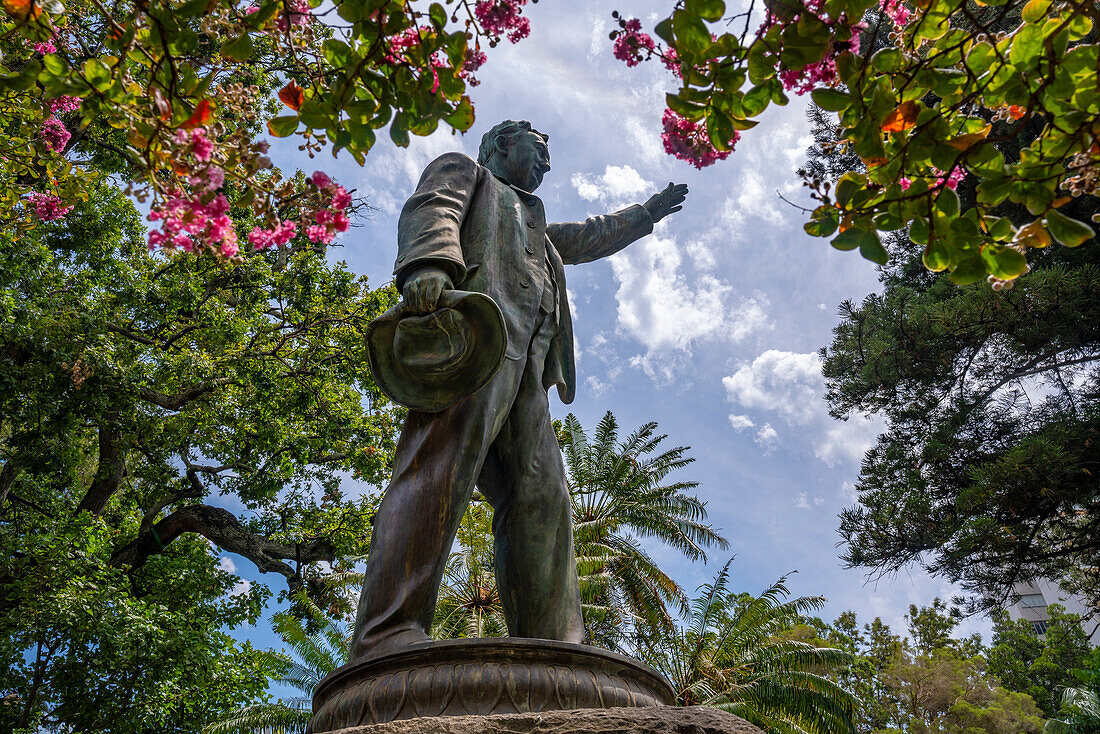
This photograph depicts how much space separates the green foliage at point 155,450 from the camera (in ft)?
33.4

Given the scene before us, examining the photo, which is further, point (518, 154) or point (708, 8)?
point (518, 154)

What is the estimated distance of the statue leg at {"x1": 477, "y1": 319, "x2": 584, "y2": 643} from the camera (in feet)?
9.70

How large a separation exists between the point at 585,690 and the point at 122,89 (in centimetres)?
193

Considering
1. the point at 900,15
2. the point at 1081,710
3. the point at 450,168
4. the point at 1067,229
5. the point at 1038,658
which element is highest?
the point at 1038,658

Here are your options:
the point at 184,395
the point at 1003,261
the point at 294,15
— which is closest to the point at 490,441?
the point at 294,15

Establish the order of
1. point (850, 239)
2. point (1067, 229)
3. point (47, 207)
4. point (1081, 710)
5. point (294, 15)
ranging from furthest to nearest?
point (1081, 710)
point (47, 207)
point (294, 15)
point (850, 239)
point (1067, 229)

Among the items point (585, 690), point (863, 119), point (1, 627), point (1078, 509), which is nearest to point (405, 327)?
point (585, 690)

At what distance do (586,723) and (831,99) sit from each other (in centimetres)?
153

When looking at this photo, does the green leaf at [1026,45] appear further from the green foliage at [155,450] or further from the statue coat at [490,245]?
the green foliage at [155,450]

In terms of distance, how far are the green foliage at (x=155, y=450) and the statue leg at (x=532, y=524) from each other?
874 centimetres

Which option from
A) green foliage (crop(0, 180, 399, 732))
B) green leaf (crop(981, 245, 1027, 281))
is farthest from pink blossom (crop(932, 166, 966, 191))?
green foliage (crop(0, 180, 399, 732))

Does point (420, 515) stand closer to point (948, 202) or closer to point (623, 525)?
point (948, 202)

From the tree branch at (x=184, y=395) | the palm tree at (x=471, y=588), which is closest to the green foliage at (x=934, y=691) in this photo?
the palm tree at (x=471, y=588)

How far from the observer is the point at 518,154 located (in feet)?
13.0
